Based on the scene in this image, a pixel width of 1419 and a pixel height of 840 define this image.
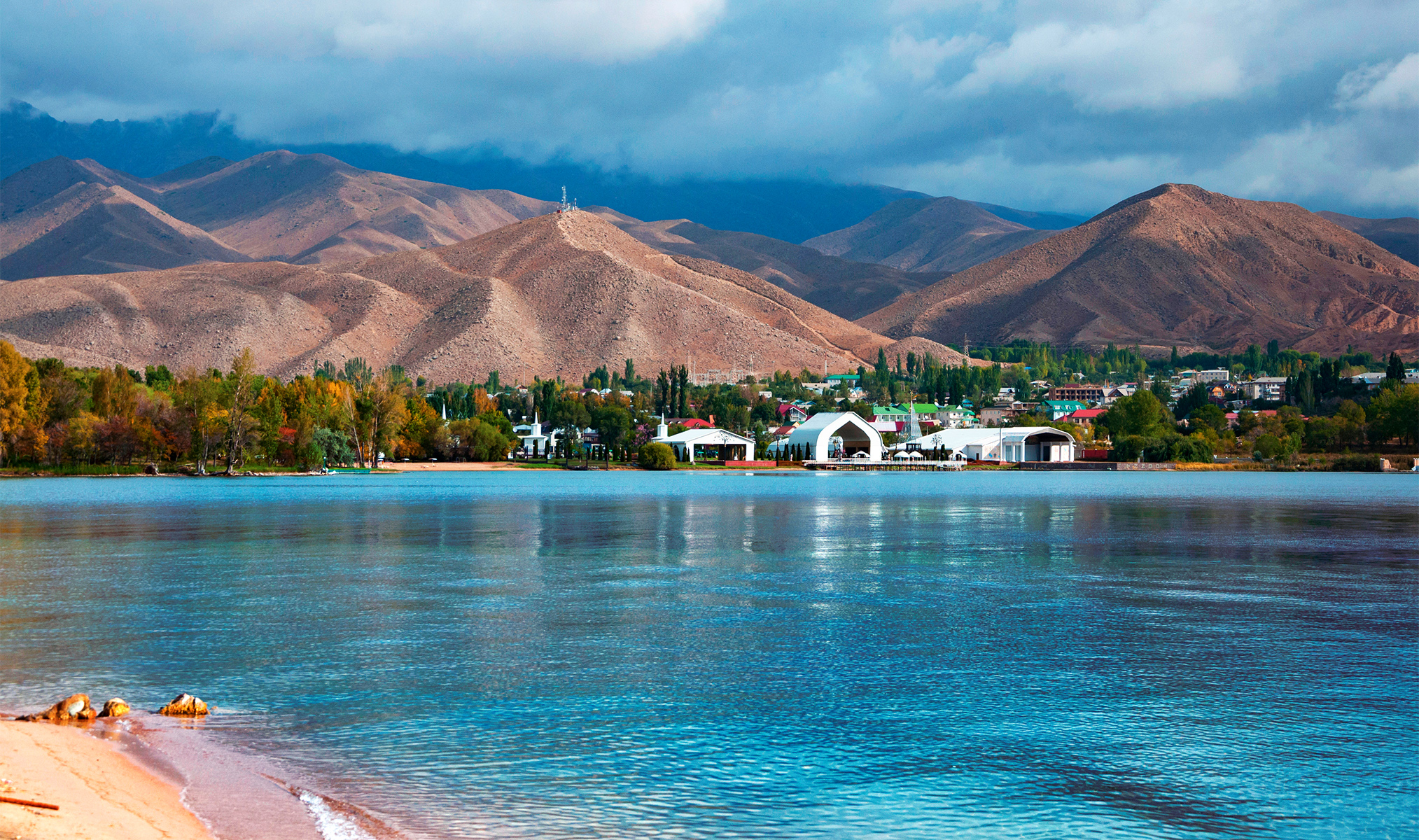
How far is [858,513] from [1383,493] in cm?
4484

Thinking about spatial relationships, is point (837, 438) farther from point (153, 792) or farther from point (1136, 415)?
point (153, 792)

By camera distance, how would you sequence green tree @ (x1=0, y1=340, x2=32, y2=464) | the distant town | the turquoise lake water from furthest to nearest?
1. the distant town
2. green tree @ (x1=0, y1=340, x2=32, y2=464)
3. the turquoise lake water

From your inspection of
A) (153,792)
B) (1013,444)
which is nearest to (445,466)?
(1013,444)

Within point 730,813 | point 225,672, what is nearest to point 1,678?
point 225,672

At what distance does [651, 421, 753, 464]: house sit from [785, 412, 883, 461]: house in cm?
578

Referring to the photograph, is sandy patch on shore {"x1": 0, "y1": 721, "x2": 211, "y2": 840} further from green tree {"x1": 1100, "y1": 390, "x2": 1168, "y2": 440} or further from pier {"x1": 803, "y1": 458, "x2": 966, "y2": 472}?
green tree {"x1": 1100, "y1": 390, "x2": 1168, "y2": 440}

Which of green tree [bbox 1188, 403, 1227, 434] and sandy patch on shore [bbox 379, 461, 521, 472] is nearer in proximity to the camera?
sandy patch on shore [bbox 379, 461, 521, 472]

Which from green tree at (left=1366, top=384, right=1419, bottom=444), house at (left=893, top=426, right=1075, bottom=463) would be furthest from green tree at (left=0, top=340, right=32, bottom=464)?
green tree at (left=1366, top=384, right=1419, bottom=444)

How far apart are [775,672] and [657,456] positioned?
4752 inches

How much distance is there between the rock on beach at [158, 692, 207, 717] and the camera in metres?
15.4

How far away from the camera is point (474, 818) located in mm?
11445

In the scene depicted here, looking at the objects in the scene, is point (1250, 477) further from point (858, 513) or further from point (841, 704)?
point (841, 704)

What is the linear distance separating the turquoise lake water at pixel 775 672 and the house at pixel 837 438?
10489 cm

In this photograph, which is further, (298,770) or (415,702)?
Answer: (415,702)
